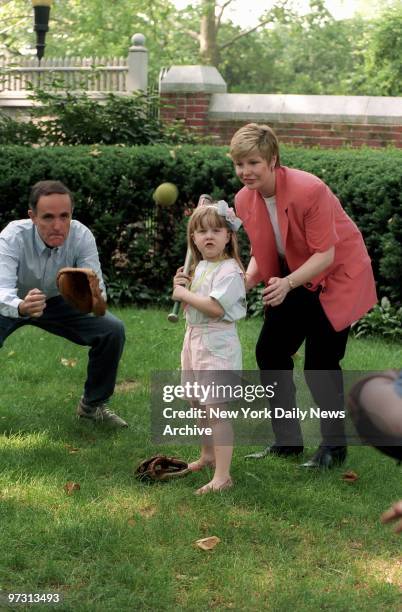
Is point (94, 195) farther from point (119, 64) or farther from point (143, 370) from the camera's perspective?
point (119, 64)

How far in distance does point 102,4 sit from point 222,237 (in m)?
30.6

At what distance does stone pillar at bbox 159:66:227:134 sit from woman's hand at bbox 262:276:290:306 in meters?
9.56

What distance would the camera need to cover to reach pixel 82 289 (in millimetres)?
5332

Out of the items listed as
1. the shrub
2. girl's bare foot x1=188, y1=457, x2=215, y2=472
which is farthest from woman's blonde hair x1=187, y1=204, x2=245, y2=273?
the shrub

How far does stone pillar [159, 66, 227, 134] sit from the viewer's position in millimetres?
14008

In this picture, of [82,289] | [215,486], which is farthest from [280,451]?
[82,289]

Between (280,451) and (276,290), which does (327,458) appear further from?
(276,290)

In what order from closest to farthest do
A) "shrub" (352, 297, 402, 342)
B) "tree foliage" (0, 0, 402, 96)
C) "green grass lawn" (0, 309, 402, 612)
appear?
1. "green grass lawn" (0, 309, 402, 612)
2. "shrub" (352, 297, 402, 342)
3. "tree foliage" (0, 0, 402, 96)

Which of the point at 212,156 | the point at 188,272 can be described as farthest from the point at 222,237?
the point at 212,156

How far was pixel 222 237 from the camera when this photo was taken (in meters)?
4.65

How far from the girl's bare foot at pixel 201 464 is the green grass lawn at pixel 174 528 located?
10 centimetres

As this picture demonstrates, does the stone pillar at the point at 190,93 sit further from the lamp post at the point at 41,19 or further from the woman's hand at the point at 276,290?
the woman's hand at the point at 276,290

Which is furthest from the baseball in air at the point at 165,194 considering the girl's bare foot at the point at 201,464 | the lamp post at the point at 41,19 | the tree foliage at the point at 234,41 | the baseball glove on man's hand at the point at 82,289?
the tree foliage at the point at 234,41

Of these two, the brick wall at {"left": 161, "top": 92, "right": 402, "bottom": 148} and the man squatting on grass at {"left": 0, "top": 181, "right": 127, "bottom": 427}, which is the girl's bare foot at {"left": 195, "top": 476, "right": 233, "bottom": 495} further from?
the brick wall at {"left": 161, "top": 92, "right": 402, "bottom": 148}
